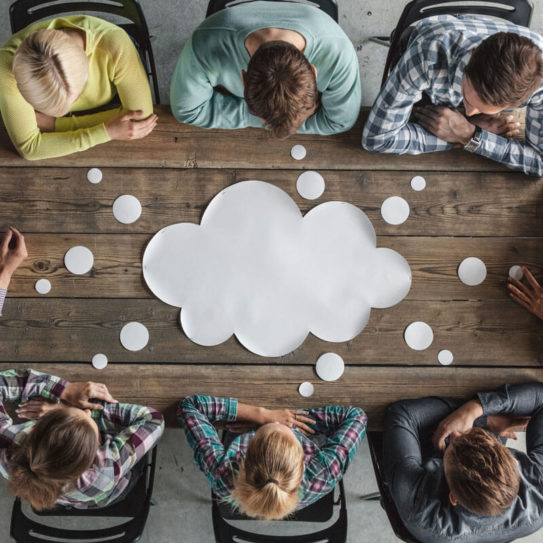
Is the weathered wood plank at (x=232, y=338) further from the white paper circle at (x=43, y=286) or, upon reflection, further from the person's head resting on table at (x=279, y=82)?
the person's head resting on table at (x=279, y=82)

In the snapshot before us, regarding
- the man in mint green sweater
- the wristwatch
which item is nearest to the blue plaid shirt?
the wristwatch

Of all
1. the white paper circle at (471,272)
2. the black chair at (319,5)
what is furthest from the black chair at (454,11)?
the white paper circle at (471,272)

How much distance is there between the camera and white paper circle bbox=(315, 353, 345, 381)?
1.77 meters

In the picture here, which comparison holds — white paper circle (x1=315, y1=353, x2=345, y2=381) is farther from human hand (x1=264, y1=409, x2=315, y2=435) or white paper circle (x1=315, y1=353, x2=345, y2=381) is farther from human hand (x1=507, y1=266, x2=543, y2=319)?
human hand (x1=507, y1=266, x2=543, y2=319)

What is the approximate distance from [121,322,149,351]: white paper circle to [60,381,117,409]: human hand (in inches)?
6.4

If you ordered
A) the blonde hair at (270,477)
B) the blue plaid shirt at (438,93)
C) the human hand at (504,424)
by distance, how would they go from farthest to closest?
the human hand at (504,424) → the blue plaid shirt at (438,93) → the blonde hair at (270,477)

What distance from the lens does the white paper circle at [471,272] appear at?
5.91ft

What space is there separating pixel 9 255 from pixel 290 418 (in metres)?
1.09

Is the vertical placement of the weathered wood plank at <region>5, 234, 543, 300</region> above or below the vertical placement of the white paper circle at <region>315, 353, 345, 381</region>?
above

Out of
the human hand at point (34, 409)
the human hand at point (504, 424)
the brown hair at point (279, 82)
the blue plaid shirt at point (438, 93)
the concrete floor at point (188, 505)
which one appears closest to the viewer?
the brown hair at point (279, 82)

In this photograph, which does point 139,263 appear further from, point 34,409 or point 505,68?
point 505,68

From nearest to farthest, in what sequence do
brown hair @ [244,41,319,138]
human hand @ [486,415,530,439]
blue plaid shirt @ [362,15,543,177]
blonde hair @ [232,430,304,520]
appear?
brown hair @ [244,41,319,138] < blonde hair @ [232,430,304,520] < blue plaid shirt @ [362,15,543,177] < human hand @ [486,415,530,439]

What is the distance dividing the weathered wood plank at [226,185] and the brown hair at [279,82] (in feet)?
1.39

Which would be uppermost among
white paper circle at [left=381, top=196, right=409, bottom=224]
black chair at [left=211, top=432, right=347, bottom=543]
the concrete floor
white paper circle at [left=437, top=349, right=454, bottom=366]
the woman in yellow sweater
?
the woman in yellow sweater
